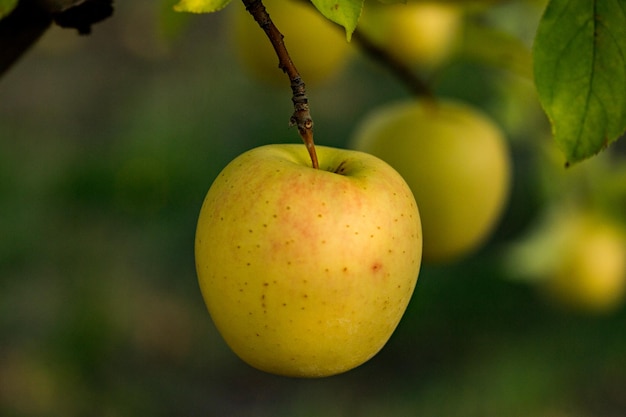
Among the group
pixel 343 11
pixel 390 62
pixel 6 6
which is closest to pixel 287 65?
pixel 343 11

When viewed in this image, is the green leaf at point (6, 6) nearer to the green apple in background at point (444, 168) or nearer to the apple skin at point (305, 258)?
the apple skin at point (305, 258)

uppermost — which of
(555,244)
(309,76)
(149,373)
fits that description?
(309,76)

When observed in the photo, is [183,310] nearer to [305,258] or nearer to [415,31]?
[415,31]

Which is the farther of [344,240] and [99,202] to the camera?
[99,202]

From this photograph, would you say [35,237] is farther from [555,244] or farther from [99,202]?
[555,244]

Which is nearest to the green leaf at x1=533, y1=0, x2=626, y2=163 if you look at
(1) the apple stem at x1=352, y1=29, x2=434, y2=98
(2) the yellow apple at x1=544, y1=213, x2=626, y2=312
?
(1) the apple stem at x1=352, y1=29, x2=434, y2=98

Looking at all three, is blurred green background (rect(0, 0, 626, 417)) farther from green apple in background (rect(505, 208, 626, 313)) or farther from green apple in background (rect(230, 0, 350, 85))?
green apple in background (rect(230, 0, 350, 85))

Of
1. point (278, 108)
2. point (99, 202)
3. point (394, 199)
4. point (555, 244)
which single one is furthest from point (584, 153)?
point (278, 108)
